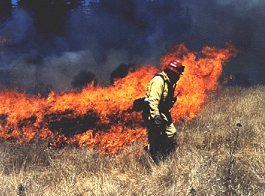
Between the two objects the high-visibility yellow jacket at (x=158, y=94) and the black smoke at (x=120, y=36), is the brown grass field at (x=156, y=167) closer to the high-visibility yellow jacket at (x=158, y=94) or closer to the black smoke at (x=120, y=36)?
the high-visibility yellow jacket at (x=158, y=94)

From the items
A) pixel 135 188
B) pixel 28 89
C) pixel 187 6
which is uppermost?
pixel 187 6

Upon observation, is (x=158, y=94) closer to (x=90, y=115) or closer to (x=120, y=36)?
(x=90, y=115)

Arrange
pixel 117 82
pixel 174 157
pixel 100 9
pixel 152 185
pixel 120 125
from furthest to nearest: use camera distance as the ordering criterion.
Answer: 1. pixel 100 9
2. pixel 117 82
3. pixel 120 125
4. pixel 174 157
5. pixel 152 185

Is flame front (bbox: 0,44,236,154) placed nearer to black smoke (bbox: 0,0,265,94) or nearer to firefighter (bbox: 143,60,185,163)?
firefighter (bbox: 143,60,185,163)

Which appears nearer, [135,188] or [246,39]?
[135,188]

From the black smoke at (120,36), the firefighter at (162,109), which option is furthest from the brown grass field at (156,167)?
the black smoke at (120,36)

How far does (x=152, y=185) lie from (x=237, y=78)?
9.42m

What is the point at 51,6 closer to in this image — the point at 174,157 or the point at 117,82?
the point at 117,82

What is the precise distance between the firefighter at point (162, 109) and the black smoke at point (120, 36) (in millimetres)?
5795

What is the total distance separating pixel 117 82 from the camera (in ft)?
33.2

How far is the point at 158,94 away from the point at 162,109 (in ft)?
1.51

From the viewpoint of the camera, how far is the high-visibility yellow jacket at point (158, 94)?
18.4 feet

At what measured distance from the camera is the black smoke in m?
11.6

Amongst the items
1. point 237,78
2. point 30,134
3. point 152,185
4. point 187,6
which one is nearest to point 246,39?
point 237,78
